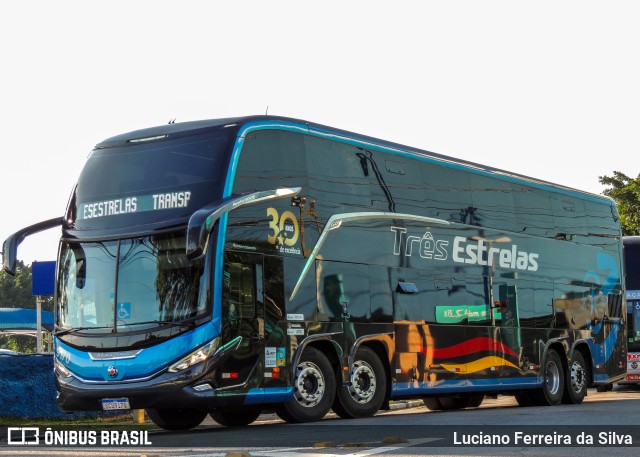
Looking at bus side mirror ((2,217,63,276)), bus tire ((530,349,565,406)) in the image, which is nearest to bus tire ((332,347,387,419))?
bus side mirror ((2,217,63,276))

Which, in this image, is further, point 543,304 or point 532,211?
point 532,211

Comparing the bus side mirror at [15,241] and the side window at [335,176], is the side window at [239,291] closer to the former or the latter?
the side window at [335,176]

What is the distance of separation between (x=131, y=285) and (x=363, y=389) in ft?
14.8

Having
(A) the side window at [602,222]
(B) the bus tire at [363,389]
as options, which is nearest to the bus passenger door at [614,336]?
(A) the side window at [602,222]

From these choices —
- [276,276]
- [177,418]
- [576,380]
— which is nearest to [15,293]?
[576,380]

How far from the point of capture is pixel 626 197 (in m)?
63.9

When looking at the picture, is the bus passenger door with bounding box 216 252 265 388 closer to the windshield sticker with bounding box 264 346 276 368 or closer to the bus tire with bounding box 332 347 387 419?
the windshield sticker with bounding box 264 346 276 368

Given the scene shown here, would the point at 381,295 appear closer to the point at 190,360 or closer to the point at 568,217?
the point at 190,360

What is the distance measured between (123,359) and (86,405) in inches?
34.6

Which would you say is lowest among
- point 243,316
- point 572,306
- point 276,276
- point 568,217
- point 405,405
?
point 405,405

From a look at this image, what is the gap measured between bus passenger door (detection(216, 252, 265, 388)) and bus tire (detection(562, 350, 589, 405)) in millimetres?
10349

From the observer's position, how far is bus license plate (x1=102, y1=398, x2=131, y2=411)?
1565 centimetres

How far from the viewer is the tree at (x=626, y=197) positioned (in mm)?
62125

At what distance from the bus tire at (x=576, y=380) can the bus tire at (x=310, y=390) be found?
8510mm
